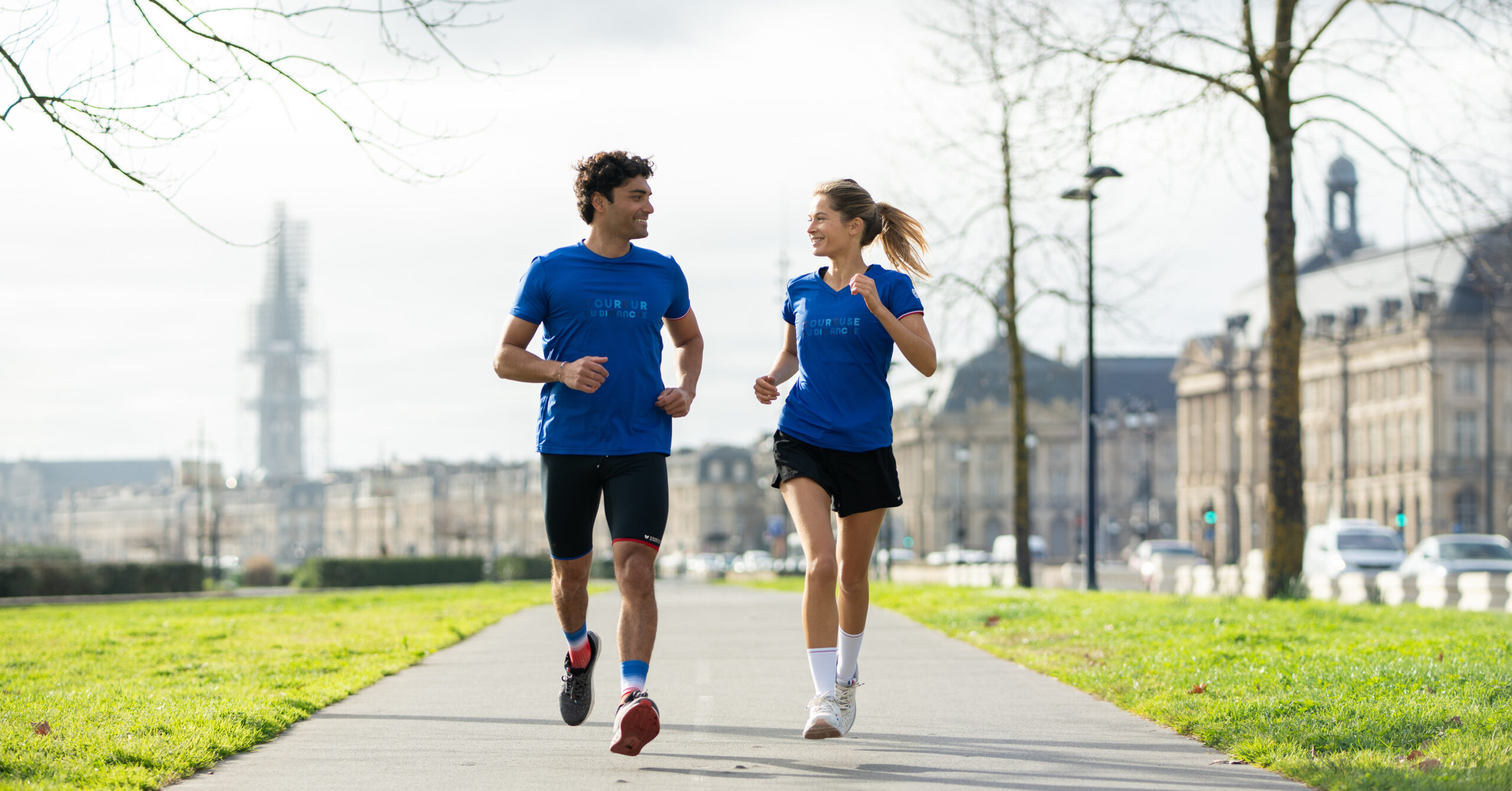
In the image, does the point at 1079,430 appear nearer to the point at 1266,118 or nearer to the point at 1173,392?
the point at 1173,392

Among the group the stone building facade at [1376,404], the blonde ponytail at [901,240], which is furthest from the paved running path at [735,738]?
the stone building facade at [1376,404]

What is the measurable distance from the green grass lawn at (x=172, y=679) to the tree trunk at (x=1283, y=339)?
340 inches

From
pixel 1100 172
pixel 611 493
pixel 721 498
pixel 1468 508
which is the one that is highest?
pixel 1100 172

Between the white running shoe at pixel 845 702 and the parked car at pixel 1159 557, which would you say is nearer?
the white running shoe at pixel 845 702

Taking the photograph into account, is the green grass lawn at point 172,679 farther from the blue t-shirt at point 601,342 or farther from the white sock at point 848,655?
the white sock at point 848,655

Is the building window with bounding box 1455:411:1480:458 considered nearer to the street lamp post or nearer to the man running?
the street lamp post

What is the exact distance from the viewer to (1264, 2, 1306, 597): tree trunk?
18.1m

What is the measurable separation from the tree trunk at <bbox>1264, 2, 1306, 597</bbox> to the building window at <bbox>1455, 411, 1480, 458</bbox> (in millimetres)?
79490

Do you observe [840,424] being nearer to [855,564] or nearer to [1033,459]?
[855,564]

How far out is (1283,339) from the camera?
18094mm

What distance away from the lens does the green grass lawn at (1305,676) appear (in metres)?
6.23

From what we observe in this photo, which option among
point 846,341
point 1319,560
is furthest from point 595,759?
point 1319,560

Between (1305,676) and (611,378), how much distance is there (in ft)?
14.6

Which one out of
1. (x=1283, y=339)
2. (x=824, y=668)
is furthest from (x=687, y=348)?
(x=1283, y=339)
